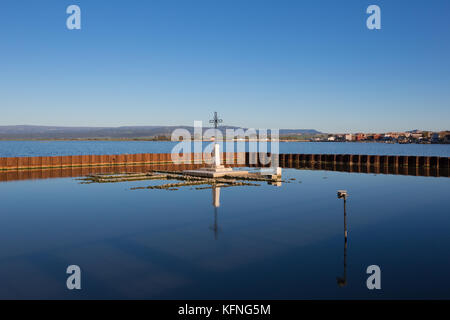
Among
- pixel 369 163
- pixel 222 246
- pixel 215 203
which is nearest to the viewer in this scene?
pixel 222 246

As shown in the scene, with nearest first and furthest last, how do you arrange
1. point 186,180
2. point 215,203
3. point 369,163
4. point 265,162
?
1. point 215,203
2. point 186,180
3. point 369,163
4. point 265,162

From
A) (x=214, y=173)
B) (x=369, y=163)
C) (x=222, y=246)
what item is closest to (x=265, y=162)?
(x=369, y=163)

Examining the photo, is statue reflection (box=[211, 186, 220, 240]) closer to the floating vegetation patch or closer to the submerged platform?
the floating vegetation patch

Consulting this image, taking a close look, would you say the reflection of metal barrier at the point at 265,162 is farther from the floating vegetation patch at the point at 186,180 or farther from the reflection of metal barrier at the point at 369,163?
the floating vegetation patch at the point at 186,180

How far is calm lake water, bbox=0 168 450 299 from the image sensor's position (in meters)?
8.66

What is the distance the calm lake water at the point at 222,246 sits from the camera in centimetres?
866

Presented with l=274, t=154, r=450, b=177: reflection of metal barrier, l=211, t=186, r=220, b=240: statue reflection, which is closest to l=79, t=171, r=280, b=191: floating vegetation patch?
l=211, t=186, r=220, b=240: statue reflection

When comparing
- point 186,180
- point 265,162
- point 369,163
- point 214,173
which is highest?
point 214,173

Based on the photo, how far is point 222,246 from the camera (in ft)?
38.6

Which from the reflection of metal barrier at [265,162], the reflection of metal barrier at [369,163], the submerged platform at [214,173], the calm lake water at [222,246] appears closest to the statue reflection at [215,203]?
the calm lake water at [222,246]

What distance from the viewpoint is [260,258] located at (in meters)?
10.7

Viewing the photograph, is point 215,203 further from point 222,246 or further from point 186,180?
point 186,180

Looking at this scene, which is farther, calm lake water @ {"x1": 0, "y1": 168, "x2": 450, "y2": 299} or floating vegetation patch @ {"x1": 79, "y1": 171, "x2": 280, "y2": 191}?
floating vegetation patch @ {"x1": 79, "y1": 171, "x2": 280, "y2": 191}
